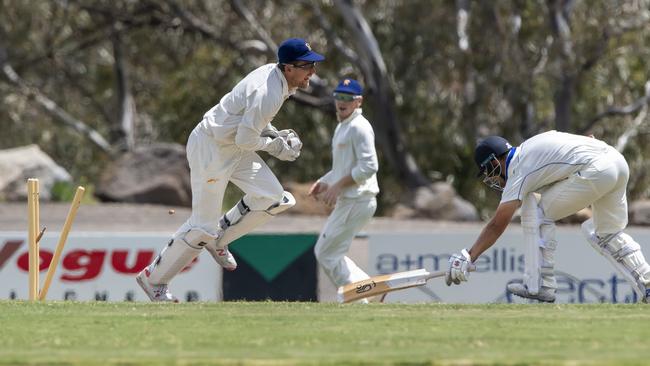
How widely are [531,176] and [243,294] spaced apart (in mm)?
6472

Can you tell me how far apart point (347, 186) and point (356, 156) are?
28cm

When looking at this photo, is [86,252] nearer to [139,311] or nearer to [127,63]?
[139,311]

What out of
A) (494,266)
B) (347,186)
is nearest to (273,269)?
(494,266)

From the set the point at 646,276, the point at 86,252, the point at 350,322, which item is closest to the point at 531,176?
the point at 646,276

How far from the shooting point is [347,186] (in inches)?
516

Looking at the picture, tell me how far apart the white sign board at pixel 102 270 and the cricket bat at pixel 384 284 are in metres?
4.77

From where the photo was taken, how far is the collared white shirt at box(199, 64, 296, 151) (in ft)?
33.3

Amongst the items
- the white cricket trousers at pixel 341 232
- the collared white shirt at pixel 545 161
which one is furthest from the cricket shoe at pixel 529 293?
the white cricket trousers at pixel 341 232

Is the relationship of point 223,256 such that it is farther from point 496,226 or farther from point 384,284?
point 496,226

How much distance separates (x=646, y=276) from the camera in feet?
34.3

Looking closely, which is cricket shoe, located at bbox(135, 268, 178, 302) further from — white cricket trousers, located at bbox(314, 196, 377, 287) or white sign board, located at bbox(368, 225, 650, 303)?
white sign board, located at bbox(368, 225, 650, 303)

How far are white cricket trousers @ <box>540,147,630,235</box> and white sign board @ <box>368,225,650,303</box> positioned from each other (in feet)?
16.9

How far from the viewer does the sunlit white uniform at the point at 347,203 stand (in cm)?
1302

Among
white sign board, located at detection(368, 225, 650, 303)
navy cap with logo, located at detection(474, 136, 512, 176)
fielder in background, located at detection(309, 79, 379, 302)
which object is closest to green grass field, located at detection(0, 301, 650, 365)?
navy cap with logo, located at detection(474, 136, 512, 176)
